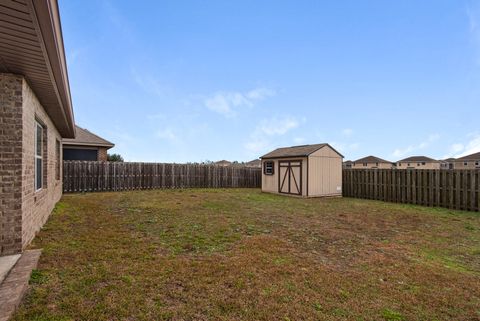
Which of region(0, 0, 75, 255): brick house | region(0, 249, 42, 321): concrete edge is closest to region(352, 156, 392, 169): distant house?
region(0, 0, 75, 255): brick house

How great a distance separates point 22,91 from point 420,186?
558 inches

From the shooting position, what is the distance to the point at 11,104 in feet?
12.4

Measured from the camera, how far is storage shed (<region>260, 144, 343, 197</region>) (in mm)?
13219

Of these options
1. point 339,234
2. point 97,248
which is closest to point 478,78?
point 339,234

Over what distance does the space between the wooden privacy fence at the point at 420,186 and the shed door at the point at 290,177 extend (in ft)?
10.9

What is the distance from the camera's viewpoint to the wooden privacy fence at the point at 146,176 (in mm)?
14094

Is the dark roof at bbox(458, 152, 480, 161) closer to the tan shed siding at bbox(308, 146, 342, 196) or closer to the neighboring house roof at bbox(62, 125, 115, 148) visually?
the tan shed siding at bbox(308, 146, 342, 196)

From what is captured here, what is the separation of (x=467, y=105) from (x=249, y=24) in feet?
52.2

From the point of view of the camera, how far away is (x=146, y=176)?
16.5 metres

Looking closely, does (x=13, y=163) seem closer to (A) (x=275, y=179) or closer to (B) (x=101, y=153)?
(A) (x=275, y=179)

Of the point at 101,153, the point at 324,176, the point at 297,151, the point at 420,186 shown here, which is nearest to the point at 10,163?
the point at 297,151

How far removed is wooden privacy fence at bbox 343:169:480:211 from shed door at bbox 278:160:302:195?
3.32 metres

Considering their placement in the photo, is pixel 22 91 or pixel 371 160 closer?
pixel 22 91

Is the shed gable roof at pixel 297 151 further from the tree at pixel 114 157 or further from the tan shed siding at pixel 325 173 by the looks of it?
the tree at pixel 114 157
